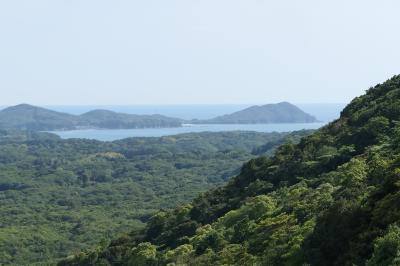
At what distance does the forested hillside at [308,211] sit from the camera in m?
21.7

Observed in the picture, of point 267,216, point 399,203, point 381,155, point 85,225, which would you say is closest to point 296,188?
point 267,216

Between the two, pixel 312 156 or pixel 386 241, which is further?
pixel 312 156

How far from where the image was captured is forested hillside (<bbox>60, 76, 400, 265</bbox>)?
71.1 feet

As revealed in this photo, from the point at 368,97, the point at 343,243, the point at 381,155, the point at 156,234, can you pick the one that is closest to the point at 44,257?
the point at 156,234

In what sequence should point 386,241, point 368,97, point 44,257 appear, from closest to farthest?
1. point 386,241
2. point 368,97
3. point 44,257

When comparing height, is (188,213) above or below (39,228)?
above

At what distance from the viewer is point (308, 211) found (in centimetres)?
3119

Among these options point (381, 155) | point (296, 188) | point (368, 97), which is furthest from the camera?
point (368, 97)

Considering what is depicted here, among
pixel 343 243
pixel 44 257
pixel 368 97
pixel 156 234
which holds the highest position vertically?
pixel 368 97

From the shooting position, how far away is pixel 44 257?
115 m

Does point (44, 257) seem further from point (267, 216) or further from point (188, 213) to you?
point (267, 216)

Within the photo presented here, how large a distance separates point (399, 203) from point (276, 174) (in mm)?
31178

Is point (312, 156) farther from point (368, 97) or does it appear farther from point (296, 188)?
point (368, 97)

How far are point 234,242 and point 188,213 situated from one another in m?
20.6
